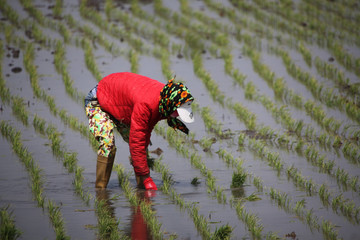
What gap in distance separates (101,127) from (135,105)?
469mm

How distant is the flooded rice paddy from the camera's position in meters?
4.46

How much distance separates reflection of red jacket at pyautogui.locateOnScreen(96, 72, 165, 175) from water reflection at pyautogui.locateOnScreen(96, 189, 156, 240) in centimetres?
17

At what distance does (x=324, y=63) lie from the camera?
993 cm

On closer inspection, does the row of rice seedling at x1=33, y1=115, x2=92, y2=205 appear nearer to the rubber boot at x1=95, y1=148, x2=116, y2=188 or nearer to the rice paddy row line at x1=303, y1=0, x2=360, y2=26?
the rubber boot at x1=95, y1=148, x2=116, y2=188

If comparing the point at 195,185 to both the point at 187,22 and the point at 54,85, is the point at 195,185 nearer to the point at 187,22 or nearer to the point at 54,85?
the point at 54,85

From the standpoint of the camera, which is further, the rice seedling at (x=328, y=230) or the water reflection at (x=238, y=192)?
the water reflection at (x=238, y=192)

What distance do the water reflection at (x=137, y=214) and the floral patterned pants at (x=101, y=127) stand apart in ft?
1.10

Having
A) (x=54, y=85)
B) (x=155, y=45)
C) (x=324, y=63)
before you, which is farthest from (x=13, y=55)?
(x=324, y=63)

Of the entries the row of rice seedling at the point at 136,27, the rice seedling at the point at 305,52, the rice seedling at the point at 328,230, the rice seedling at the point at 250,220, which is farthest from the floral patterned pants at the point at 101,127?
the row of rice seedling at the point at 136,27

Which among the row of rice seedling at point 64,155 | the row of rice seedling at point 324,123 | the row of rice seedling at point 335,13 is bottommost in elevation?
the row of rice seedling at point 64,155

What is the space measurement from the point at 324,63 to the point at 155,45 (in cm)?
305

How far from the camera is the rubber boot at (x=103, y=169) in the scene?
5.29 m

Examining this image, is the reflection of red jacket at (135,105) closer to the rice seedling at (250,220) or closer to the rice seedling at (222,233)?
the rice seedling at (250,220)

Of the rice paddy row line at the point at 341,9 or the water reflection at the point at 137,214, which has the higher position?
the rice paddy row line at the point at 341,9
